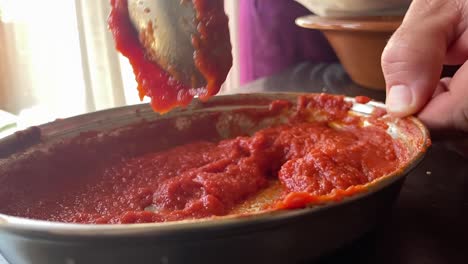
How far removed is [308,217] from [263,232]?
0.05 meters

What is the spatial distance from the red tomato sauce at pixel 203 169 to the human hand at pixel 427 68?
0.25 feet

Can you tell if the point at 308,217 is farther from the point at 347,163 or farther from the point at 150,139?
the point at 150,139

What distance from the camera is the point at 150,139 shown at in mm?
1022

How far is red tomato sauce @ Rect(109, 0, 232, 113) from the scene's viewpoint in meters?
0.78

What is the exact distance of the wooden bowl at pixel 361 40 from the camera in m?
1.19

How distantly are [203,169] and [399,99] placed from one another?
337mm

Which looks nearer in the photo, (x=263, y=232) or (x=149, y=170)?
(x=263, y=232)

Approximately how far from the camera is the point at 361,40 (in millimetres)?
1255

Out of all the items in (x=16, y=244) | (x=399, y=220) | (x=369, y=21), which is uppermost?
(x=369, y=21)

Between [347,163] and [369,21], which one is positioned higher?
[369,21]

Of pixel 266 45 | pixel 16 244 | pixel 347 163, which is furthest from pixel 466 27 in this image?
pixel 266 45

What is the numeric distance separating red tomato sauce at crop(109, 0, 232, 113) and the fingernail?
27cm

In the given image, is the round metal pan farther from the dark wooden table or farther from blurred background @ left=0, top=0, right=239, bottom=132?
blurred background @ left=0, top=0, right=239, bottom=132

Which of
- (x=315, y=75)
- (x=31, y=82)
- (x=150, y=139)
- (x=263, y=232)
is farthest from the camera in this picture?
(x=31, y=82)
